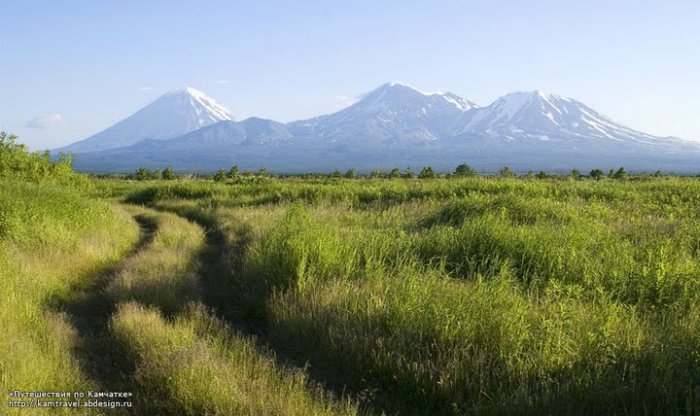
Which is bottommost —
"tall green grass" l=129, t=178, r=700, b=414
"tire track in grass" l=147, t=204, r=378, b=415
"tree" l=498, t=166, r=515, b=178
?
"tire track in grass" l=147, t=204, r=378, b=415

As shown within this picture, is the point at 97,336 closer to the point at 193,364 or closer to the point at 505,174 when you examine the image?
the point at 193,364

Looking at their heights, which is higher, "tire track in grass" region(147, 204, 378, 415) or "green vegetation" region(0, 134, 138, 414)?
"green vegetation" region(0, 134, 138, 414)

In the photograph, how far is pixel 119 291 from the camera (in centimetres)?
817

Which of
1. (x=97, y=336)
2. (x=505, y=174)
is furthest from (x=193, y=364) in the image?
(x=505, y=174)

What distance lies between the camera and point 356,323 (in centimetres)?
632

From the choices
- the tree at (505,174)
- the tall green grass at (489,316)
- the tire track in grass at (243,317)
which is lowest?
the tire track in grass at (243,317)

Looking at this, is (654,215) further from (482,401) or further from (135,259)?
(135,259)

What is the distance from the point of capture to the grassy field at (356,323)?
486 cm

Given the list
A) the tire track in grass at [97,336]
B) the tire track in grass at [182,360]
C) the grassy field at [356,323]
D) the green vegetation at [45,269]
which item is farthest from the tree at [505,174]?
the tire track in grass at [182,360]

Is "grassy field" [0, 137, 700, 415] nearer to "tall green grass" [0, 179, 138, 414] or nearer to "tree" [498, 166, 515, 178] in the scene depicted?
"tall green grass" [0, 179, 138, 414]

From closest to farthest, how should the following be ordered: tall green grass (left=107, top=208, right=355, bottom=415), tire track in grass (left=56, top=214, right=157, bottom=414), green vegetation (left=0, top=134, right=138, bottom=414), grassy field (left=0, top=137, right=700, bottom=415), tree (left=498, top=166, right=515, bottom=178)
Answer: tall green grass (left=107, top=208, right=355, bottom=415) < grassy field (left=0, top=137, right=700, bottom=415) < green vegetation (left=0, top=134, right=138, bottom=414) < tire track in grass (left=56, top=214, right=157, bottom=414) < tree (left=498, top=166, right=515, bottom=178)

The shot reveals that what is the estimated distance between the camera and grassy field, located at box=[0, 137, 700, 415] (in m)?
4.86

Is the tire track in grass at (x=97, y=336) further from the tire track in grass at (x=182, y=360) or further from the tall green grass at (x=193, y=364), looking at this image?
the tall green grass at (x=193, y=364)

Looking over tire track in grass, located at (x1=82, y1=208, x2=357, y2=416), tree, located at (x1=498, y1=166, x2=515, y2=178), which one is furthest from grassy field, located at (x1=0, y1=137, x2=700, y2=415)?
tree, located at (x1=498, y1=166, x2=515, y2=178)
